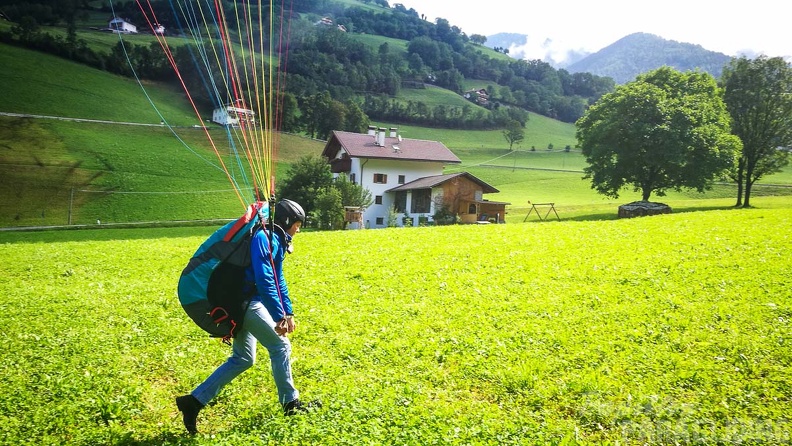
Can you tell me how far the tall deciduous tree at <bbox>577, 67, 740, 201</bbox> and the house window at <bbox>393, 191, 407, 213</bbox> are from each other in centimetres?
2323

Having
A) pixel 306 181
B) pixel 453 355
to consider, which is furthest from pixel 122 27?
pixel 453 355

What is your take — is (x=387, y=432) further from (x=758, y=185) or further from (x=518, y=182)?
(x=758, y=185)

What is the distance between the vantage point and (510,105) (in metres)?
179

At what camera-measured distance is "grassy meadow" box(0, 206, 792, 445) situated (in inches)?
255

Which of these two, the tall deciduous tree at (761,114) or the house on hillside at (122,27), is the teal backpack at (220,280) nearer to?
the tall deciduous tree at (761,114)

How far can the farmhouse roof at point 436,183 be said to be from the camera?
57.6m

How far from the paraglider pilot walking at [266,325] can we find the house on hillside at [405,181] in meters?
46.9

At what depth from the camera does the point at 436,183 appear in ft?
188

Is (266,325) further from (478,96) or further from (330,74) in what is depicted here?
(478,96)

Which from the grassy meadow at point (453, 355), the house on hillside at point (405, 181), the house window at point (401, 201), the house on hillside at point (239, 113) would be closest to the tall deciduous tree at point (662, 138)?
the house on hillside at point (405, 181)

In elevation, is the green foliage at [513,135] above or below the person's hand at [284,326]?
above

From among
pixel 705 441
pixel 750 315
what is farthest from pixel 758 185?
pixel 705 441

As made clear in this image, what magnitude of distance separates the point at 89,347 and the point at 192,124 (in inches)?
3786

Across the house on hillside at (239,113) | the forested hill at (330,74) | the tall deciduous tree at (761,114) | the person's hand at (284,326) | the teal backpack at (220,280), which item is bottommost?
the person's hand at (284,326)
